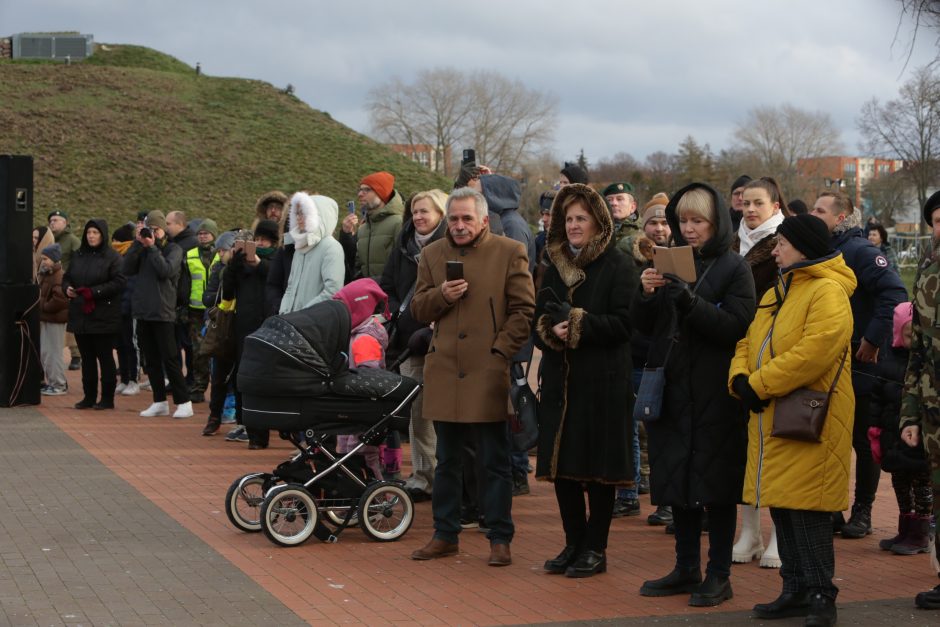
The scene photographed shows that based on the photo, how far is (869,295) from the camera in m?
8.00

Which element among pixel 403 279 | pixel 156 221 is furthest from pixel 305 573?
pixel 156 221

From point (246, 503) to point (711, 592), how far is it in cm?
328

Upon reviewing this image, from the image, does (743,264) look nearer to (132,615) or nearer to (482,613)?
(482,613)

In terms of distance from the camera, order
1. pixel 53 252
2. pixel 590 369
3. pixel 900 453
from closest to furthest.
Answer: pixel 900 453 < pixel 590 369 < pixel 53 252

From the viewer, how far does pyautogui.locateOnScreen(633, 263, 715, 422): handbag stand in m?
6.50

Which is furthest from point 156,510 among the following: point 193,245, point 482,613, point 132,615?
point 193,245

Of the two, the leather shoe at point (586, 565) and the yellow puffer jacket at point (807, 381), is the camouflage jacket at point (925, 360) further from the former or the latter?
the leather shoe at point (586, 565)

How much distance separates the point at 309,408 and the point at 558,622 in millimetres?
2391

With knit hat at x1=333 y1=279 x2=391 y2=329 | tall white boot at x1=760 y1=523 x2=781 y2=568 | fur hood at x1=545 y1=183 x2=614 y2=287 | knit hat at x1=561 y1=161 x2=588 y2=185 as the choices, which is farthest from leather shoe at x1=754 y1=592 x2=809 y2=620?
knit hat at x1=561 y1=161 x2=588 y2=185

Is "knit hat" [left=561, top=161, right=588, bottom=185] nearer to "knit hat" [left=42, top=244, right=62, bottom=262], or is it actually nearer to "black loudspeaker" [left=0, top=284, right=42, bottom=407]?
"black loudspeaker" [left=0, top=284, right=42, bottom=407]

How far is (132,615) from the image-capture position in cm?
618

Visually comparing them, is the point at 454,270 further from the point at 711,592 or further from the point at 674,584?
the point at 711,592

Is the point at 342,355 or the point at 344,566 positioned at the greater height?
the point at 342,355

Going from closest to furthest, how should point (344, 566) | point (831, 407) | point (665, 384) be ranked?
1. point (831, 407)
2. point (665, 384)
3. point (344, 566)
